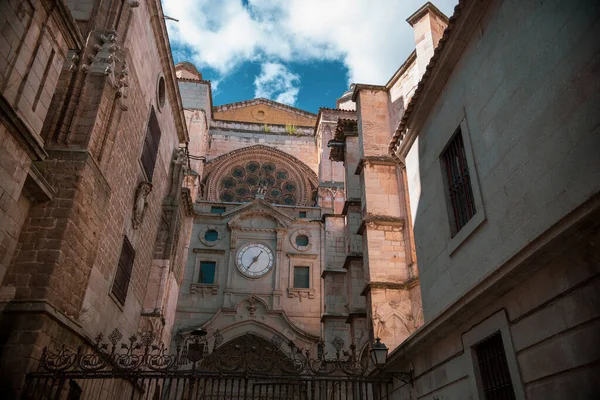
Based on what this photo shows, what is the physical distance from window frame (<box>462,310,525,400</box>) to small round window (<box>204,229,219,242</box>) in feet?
55.0

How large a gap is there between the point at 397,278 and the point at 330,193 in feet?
41.0

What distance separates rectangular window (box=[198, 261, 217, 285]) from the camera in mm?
20797

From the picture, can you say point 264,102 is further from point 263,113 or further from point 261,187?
point 261,187

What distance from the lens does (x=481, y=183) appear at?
651cm

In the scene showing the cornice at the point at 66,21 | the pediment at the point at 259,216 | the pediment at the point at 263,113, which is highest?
the pediment at the point at 263,113

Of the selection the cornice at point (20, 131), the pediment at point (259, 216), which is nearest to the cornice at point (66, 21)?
the cornice at point (20, 131)

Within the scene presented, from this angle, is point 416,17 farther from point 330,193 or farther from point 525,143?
point 330,193

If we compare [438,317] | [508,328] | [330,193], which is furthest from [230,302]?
[508,328]

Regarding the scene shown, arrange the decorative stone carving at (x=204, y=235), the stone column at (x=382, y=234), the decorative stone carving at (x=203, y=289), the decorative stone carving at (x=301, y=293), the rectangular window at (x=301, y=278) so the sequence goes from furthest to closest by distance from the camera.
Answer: the decorative stone carving at (x=204, y=235)
the rectangular window at (x=301, y=278)
the decorative stone carving at (x=301, y=293)
the decorative stone carving at (x=203, y=289)
the stone column at (x=382, y=234)

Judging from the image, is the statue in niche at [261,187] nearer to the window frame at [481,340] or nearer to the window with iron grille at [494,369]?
the window frame at [481,340]

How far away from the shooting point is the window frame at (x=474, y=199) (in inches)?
256

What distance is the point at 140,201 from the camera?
1234cm

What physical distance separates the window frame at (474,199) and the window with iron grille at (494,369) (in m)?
1.58

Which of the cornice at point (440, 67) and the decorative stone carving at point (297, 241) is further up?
the decorative stone carving at point (297, 241)
